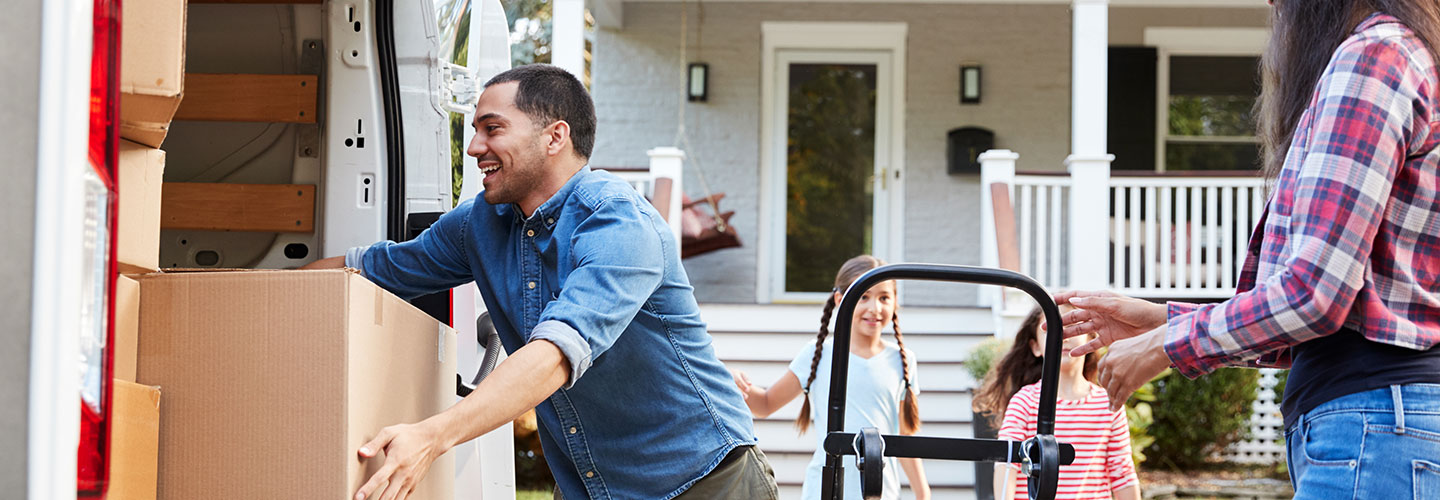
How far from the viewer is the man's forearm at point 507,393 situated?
1.77 m

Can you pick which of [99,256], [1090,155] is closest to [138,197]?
[99,256]

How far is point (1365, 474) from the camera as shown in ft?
5.38

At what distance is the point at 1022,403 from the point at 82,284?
128 inches

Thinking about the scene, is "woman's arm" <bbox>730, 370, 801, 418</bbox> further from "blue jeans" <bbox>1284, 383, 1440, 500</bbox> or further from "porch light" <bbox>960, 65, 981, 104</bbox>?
"porch light" <bbox>960, 65, 981, 104</bbox>

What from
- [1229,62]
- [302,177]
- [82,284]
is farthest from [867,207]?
[82,284]

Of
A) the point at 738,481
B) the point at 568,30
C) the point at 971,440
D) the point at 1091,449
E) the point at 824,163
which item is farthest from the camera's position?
the point at 824,163

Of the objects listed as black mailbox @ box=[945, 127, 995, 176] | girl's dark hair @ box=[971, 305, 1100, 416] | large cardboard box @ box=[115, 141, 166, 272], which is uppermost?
black mailbox @ box=[945, 127, 995, 176]

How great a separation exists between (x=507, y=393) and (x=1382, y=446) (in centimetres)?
111

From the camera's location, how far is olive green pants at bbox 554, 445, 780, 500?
96.3 inches

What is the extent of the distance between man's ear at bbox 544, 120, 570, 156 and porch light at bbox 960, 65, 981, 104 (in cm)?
836

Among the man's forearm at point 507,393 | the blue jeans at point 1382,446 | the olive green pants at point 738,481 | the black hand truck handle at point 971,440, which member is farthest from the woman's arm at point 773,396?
the blue jeans at point 1382,446

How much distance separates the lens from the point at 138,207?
1563 millimetres

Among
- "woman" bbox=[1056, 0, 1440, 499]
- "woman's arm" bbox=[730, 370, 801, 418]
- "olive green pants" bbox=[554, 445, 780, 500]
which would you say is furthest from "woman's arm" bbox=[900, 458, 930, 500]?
"woman" bbox=[1056, 0, 1440, 499]

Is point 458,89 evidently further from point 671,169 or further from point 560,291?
point 671,169
